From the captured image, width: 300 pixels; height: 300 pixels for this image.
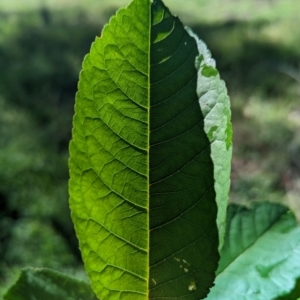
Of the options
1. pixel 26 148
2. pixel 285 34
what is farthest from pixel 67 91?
pixel 285 34

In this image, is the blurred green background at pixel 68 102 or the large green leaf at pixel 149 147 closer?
the large green leaf at pixel 149 147

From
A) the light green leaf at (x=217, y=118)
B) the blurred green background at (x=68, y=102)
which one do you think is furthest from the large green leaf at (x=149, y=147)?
the blurred green background at (x=68, y=102)

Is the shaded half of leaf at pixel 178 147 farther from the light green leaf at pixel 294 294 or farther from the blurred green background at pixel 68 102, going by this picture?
the blurred green background at pixel 68 102

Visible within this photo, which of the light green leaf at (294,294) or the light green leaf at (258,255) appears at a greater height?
the light green leaf at (258,255)

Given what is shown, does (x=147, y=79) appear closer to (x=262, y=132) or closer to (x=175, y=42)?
(x=175, y=42)

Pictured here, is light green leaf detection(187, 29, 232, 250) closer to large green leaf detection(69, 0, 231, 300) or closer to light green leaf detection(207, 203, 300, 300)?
large green leaf detection(69, 0, 231, 300)

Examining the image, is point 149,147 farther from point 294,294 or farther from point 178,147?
point 294,294
